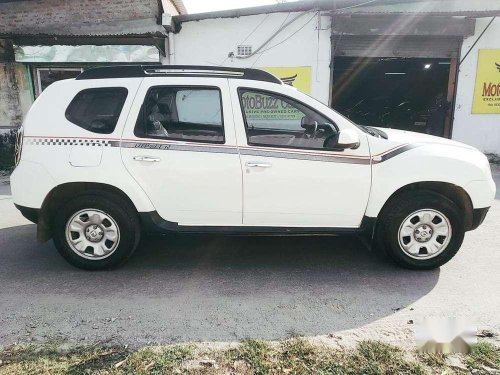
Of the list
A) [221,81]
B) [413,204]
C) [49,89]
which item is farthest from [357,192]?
[49,89]

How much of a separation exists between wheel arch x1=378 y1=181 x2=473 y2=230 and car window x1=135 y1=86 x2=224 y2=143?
5.75ft

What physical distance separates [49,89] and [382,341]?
12.3 ft

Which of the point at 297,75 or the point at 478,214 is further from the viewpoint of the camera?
the point at 297,75

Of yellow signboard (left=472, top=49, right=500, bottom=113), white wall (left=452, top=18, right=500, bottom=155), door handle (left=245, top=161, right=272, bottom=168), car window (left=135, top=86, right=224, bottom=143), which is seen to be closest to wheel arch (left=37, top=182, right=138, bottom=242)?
car window (left=135, top=86, right=224, bottom=143)

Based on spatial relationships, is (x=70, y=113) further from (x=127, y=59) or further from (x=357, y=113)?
(x=357, y=113)

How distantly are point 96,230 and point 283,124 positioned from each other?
2094 millimetres

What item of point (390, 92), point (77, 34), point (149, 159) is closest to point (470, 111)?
point (390, 92)

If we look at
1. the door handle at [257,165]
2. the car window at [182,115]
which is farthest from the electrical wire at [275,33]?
the door handle at [257,165]

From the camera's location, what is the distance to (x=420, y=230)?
3.92 m

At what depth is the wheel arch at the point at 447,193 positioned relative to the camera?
3885 mm

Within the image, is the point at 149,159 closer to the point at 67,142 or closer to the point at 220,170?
the point at 220,170

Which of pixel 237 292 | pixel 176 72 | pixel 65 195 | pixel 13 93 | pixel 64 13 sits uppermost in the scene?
pixel 64 13

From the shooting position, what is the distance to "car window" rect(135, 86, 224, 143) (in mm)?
3812

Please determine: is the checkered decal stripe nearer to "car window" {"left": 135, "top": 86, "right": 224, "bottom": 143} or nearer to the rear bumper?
"car window" {"left": 135, "top": 86, "right": 224, "bottom": 143}
